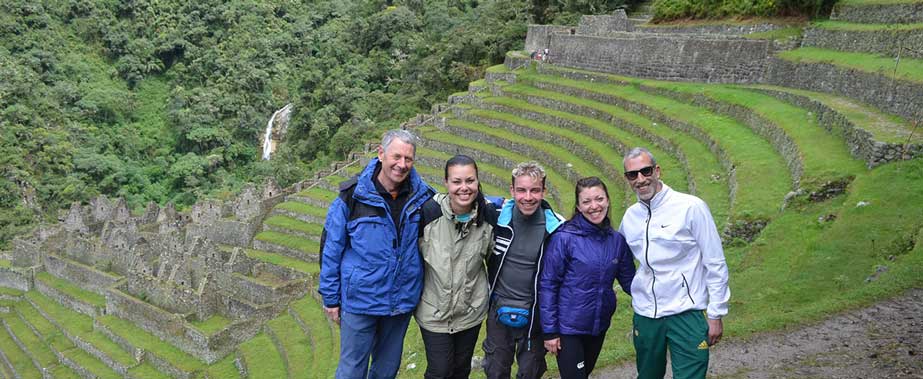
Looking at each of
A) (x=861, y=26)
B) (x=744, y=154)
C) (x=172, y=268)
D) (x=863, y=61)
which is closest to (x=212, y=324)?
(x=172, y=268)

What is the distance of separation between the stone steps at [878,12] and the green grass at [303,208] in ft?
40.4

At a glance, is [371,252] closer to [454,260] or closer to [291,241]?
[454,260]

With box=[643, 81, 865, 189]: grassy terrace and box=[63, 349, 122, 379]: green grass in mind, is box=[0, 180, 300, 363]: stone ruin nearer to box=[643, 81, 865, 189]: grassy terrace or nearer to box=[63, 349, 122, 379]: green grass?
box=[63, 349, 122, 379]: green grass

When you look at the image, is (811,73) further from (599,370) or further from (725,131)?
(599,370)

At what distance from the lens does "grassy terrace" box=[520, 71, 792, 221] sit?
7.69 m

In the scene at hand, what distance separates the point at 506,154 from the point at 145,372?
29.1 ft

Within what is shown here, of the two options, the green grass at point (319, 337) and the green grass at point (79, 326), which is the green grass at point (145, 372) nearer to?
the green grass at point (79, 326)

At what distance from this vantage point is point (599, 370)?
4770 millimetres

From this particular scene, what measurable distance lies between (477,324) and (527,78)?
52.9 ft

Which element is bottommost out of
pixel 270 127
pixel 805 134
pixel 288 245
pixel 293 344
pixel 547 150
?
pixel 270 127

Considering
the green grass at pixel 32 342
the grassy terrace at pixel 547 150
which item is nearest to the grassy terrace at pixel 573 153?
the grassy terrace at pixel 547 150

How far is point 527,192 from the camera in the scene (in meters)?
3.28

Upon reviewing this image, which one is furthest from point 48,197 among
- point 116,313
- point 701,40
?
point 701,40

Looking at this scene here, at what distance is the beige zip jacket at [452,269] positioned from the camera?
11.3 ft
